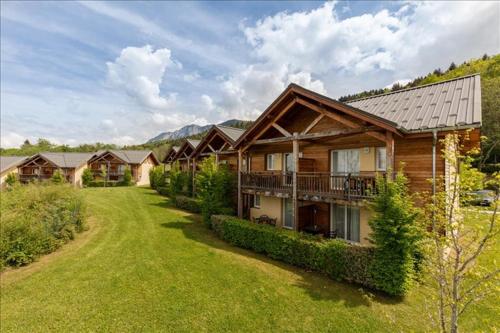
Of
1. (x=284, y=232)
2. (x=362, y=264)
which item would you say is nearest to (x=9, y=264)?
(x=284, y=232)

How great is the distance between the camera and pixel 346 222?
1221 centimetres

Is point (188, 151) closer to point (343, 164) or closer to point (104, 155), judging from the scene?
point (343, 164)

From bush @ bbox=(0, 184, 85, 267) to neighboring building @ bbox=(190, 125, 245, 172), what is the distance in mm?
10394

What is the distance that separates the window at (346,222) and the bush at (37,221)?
1524 cm

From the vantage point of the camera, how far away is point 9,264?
37.7 feet

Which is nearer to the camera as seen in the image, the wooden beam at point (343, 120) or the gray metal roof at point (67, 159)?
the wooden beam at point (343, 120)

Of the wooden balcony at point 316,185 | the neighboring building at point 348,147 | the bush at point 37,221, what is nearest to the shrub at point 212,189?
the neighboring building at point 348,147

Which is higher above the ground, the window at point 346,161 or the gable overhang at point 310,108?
the gable overhang at point 310,108

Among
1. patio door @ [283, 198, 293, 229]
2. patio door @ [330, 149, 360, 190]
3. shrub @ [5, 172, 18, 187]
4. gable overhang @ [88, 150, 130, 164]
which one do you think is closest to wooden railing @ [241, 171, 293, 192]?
patio door @ [283, 198, 293, 229]

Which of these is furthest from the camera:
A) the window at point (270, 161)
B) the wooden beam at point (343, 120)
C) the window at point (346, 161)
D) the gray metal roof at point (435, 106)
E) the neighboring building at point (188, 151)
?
the neighboring building at point (188, 151)

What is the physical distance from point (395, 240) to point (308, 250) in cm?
334

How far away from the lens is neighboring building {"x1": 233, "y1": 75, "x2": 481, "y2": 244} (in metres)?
9.70

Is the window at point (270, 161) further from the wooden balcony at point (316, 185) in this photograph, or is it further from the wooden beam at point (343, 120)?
the wooden beam at point (343, 120)

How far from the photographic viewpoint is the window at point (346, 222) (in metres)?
11.8
